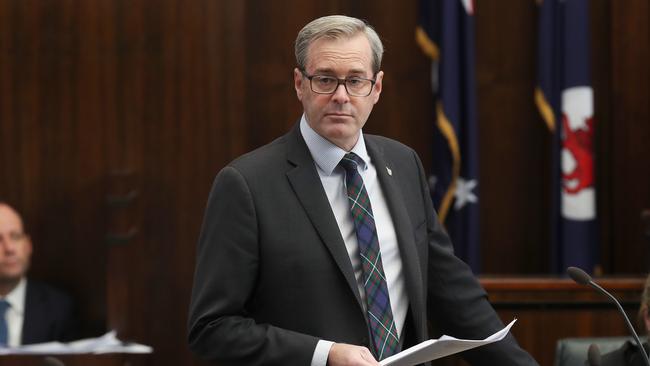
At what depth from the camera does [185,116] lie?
5672 mm

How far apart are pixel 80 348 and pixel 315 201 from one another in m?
2.51

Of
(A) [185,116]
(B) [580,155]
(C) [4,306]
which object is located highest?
(A) [185,116]

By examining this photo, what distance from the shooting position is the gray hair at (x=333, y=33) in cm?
240

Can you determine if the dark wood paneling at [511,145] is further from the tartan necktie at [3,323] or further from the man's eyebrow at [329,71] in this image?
the man's eyebrow at [329,71]

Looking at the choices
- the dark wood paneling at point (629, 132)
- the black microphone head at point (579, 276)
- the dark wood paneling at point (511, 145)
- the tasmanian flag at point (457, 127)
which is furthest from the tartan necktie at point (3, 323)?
the black microphone head at point (579, 276)

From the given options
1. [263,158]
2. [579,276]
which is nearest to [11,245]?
[263,158]

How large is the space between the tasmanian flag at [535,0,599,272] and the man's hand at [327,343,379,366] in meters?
3.43

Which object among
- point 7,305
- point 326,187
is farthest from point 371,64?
point 7,305

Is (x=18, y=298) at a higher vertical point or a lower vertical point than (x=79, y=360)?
higher

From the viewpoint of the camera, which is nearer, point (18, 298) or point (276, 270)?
point (276, 270)

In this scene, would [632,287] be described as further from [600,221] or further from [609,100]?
[609,100]

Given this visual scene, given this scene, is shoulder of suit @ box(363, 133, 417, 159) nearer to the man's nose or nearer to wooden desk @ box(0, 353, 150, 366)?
the man's nose

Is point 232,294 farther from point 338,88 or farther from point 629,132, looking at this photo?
point 629,132

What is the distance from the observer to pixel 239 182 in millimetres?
2377
